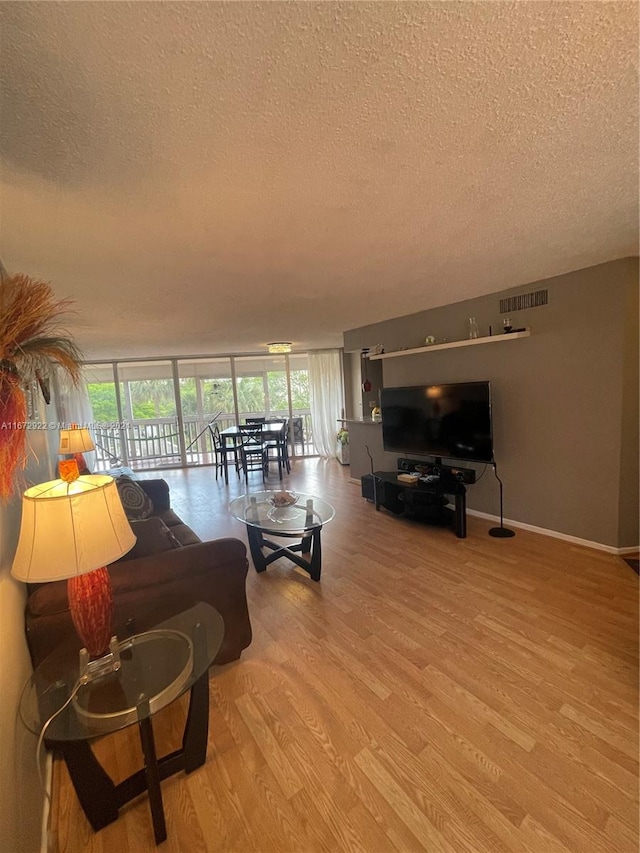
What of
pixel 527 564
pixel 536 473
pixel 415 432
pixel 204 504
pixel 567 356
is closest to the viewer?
pixel 527 564

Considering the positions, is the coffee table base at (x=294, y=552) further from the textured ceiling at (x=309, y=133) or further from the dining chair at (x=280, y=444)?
the dining chair at (x=280, y=444)

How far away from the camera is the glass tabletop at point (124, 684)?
111cm

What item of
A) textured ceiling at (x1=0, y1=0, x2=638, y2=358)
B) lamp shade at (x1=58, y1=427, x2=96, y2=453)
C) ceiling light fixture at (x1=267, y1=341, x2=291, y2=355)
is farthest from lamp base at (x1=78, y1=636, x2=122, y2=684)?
ceiling light fixture at (x1=267, y1=341, x2=291, y2=355)

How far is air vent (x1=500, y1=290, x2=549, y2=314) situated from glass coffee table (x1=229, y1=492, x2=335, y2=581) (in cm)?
246

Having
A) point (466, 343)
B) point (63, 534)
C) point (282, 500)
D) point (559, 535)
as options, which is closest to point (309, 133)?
point (63, 534)

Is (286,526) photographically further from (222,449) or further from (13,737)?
(222,449)

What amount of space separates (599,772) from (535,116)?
7.43 ft

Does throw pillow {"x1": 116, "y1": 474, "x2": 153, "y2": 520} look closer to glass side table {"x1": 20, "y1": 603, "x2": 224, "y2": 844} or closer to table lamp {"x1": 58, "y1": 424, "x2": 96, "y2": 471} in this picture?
table lamp {"x1": 58, "y1": 424, "x2": 96, "y2": 471}

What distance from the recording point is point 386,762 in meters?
1.38

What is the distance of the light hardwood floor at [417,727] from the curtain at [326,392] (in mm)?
4985

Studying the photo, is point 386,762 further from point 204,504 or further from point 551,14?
point 204,504

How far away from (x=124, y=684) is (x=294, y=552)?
1966mm

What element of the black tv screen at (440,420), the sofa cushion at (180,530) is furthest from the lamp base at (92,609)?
the black tv screen at (440,420)

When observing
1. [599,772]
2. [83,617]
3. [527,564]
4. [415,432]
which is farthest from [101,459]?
[599,772]
